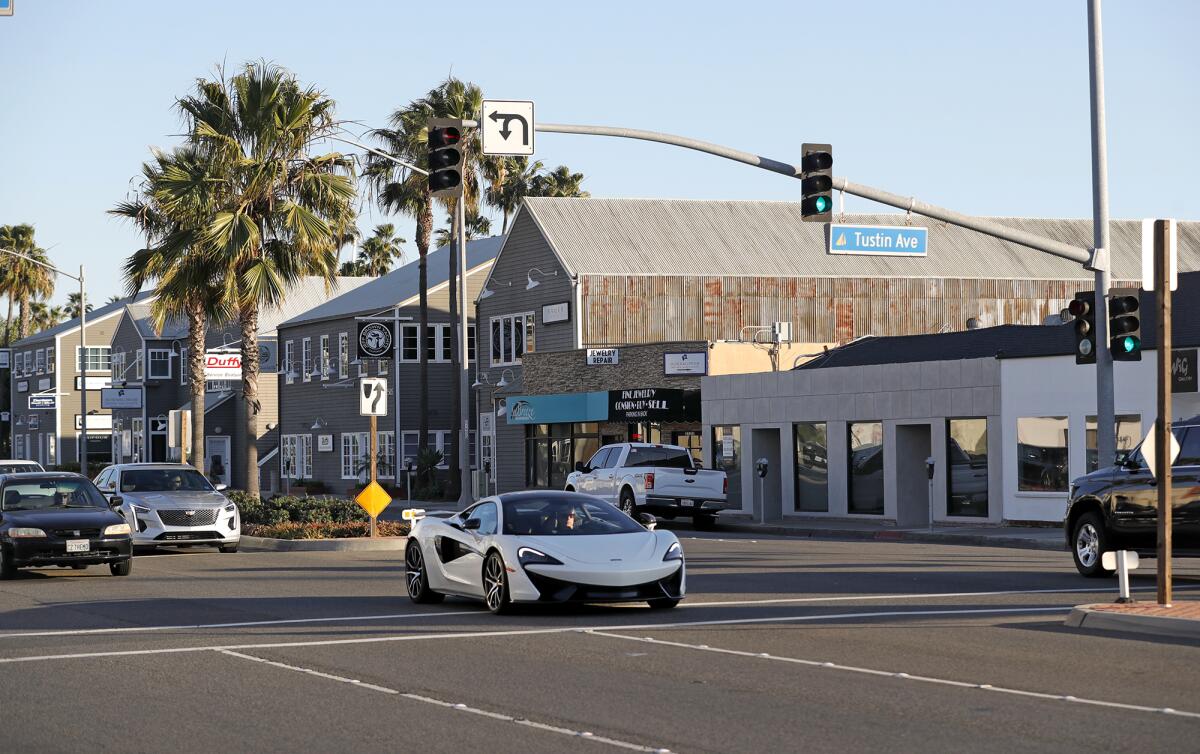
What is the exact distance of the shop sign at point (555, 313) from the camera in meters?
52.9

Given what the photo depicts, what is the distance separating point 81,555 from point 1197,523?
47.9 feet

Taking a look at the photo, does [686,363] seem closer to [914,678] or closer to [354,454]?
[354,454]

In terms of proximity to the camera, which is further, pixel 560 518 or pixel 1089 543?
pixel 1089 543

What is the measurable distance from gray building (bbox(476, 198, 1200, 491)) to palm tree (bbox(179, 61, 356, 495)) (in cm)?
1717

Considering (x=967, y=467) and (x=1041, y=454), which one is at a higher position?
(x=1041, y=454)

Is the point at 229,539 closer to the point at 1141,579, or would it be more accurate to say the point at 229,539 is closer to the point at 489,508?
the point at 489,508

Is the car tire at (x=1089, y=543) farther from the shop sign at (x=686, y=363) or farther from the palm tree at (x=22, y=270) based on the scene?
the palm tree at (x=22, y=270)

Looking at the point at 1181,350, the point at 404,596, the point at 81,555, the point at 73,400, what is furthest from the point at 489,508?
the point at 73,400

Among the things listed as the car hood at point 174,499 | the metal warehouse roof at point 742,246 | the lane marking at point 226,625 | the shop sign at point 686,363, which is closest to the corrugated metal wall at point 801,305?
the metal warehouse roof at point 742,246

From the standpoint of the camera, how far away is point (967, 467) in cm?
3612

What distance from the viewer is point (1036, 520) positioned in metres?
34.0

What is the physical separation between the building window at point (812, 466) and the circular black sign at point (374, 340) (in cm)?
1954

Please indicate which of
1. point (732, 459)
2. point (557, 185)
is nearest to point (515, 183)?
point (557, 185)

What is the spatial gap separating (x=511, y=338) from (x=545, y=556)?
40416 millimetres
